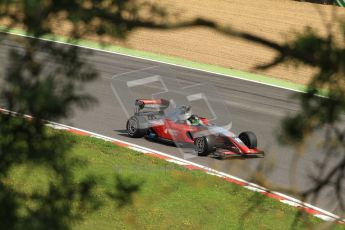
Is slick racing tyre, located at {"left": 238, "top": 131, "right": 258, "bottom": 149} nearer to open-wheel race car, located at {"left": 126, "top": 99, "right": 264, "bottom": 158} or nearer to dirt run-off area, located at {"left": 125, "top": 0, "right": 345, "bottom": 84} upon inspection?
open-wheel race car, located at {"left": 126, "top": 99, "right": 264, "bottom": 158}

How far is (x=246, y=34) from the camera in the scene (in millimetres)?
3816

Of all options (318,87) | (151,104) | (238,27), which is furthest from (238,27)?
(318,87)

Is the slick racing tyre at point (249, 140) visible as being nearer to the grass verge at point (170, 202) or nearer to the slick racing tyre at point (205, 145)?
the slick racing tyre at point (205, 145)

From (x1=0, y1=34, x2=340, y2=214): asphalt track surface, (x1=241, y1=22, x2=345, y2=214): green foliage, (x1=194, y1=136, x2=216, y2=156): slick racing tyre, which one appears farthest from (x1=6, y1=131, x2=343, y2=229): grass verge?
(x1=241, y1=22, x2=345, y2=214): green foliage

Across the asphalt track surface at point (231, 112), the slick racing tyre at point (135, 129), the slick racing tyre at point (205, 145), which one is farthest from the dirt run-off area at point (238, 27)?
the slick racing tyre at point (205, 145)

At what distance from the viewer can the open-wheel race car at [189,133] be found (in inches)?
491

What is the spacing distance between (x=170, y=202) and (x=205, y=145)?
9.92 feet

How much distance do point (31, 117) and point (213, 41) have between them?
2242cm

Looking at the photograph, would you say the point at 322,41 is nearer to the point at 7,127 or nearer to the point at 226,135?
the point at 7,127

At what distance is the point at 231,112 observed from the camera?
17.4m

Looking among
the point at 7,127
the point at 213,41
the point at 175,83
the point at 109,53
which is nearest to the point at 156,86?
the point at 175,83

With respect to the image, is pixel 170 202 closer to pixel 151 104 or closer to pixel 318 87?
pixel 151 104

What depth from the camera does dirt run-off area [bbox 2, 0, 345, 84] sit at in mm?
25203

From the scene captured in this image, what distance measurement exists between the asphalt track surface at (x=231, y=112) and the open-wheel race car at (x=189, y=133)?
163mm
